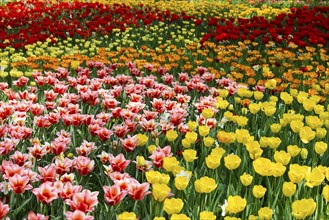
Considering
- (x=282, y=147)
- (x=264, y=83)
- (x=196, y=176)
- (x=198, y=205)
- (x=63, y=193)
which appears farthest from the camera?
(x=264, y=83)

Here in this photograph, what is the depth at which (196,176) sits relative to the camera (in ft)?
8.93

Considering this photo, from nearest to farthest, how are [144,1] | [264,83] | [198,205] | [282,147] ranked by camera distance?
[198,205] < [282,147] < [264,83] < [144,1]

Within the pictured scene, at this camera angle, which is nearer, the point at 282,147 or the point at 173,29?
the point at 282,147

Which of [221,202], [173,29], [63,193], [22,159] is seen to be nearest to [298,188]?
[221,202]

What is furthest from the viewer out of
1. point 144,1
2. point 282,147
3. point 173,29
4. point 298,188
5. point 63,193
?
point 144,1

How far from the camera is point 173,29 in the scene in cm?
884

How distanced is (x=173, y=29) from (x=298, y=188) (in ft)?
21.7

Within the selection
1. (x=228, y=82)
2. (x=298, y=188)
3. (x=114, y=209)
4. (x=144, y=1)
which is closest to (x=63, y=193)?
(x=114, y=209)

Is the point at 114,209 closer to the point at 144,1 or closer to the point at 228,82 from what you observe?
the point at 228,82

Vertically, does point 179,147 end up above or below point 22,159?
below

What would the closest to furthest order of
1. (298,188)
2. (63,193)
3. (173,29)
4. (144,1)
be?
(63,193)
(298,188)
(173,29)
(144,1)

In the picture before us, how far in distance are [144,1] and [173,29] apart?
3978 millimetres

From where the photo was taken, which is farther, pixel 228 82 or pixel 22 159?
pixel 228 82

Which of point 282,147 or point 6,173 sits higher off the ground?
point 6,173
